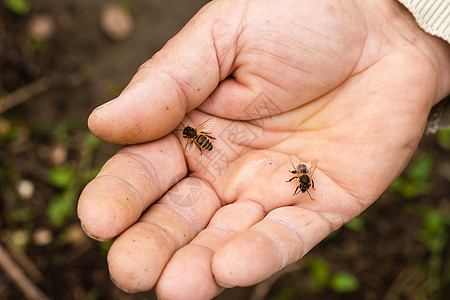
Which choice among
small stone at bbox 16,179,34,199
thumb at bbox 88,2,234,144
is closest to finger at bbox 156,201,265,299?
thumb at bbox 88,2,234,144

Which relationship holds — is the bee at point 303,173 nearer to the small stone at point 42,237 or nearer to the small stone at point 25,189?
the small stone at point 42,237

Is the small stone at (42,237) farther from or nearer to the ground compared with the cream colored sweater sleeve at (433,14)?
nearer to the ground

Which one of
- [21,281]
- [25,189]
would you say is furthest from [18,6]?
[21,281]

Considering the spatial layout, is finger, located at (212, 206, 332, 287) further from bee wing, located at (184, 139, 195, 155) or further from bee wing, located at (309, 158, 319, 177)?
bee wing, located at (184, 139, 195, 155)

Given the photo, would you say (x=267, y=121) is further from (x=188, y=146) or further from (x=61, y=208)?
(x=61, y=208)

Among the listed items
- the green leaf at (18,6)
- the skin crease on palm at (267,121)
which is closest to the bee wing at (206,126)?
the skin crease on palm at (267,121)

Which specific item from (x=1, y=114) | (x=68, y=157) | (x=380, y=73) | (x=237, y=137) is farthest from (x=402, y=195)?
(x=1, y=114)
